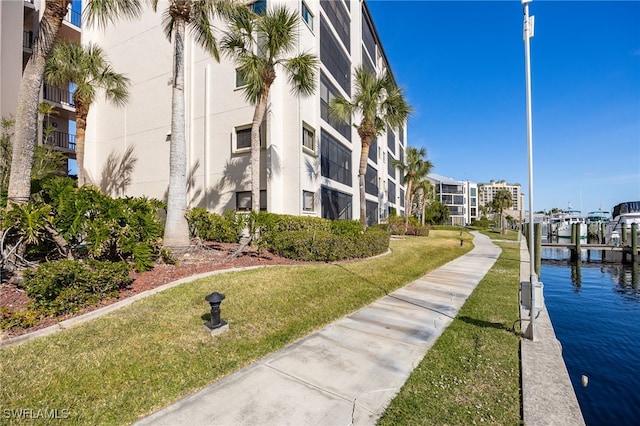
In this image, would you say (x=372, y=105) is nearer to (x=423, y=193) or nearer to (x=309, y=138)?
(x=309, y=138)

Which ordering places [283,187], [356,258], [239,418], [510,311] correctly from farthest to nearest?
1. [283,187]
2. [356,258]
3. [510,311]
4. [239,418]

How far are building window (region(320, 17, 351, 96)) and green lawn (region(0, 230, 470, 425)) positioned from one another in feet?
53.6

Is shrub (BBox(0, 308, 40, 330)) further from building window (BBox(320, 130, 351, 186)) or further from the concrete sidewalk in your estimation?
building window (BBox(320, 130, 351, 186))

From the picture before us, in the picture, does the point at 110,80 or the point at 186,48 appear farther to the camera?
the point at 186,48

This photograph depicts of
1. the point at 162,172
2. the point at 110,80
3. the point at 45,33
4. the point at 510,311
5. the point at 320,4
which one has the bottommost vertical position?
the point at 510,311

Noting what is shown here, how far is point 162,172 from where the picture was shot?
60.7 feet

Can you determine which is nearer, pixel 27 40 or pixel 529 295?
pixel 529 295

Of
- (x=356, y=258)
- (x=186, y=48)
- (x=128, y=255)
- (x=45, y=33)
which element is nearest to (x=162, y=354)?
(x=128, y=255)

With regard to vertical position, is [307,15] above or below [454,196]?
above

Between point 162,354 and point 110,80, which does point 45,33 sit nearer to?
point 162,354

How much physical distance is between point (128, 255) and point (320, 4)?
1833 centimetres

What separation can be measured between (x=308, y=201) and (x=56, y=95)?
19.6 meters

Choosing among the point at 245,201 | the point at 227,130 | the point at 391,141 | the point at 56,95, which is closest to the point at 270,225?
the point at 245,201

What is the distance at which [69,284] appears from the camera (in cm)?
544
